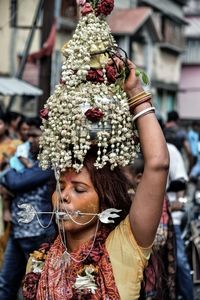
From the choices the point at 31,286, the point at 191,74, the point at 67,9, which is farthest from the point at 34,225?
the point at 191,74

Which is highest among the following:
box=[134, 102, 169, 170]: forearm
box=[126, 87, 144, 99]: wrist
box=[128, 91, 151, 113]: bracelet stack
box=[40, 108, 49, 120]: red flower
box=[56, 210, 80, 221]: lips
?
box=[126, 87, 144, 99]: wrist

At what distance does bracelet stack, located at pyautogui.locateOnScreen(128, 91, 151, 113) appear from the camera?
3211 millimetres

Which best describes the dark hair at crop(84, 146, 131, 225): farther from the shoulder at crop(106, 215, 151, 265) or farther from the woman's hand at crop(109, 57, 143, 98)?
the woman's hand at crop(109, 57, 143, 98)

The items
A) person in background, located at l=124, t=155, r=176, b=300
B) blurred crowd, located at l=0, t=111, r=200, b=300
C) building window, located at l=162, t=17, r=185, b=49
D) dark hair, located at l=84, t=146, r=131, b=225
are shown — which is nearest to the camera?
dark hair, located at l=84, t=146, r=131, b=225

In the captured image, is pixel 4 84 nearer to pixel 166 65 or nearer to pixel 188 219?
pixel 188 219

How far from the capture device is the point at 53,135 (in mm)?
3289

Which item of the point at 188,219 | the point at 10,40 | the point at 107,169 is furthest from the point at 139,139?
the point at 10,40

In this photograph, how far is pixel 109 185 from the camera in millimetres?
3363

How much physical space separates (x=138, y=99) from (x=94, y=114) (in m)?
0.18

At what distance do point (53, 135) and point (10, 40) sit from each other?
1748 centimetres

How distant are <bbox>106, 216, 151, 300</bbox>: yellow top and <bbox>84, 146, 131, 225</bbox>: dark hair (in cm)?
17

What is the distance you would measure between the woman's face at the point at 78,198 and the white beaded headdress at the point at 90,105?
59 millimetres

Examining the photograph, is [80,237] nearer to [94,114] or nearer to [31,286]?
[31,286]

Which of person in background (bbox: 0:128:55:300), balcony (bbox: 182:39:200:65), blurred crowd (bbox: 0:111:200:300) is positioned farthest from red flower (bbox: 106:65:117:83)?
balcony (bbox: 182:39:200:65)
